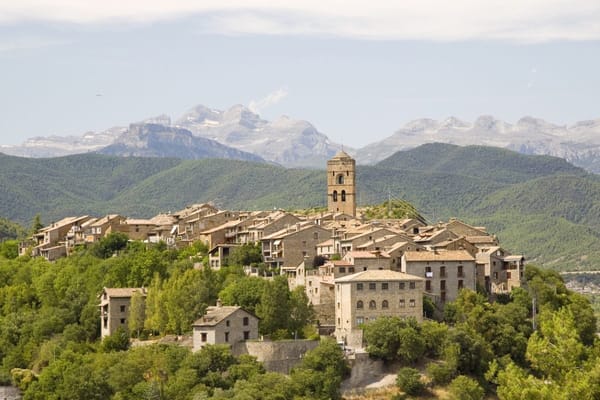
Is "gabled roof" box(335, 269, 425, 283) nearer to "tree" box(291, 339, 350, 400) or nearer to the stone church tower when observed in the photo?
"tree" box(291, 339, 350, 400)

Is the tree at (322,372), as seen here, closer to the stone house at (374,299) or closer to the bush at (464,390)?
the stone house at (374,299)

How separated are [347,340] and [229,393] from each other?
8.57 m

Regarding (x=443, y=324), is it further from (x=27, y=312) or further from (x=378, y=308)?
(x=27, y=312)

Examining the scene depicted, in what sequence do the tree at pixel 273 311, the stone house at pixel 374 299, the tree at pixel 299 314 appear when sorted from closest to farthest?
the stone house at pixel 374 299 → the tree at pixel 273 311 → the tree at pixel 299 314

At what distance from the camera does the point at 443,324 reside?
78250 mm

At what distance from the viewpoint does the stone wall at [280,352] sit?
75625 mm

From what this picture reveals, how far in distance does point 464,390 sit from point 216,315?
45.8ft

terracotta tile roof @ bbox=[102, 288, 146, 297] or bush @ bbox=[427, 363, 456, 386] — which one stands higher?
terracotta tile roof @ bbox=[102, 288, 146, 297]

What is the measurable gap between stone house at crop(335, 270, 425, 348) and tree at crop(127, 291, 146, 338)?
12217 millimetres

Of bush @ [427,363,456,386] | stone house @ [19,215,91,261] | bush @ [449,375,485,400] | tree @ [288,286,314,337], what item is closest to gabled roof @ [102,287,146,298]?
tree @ [288,286,314,337]

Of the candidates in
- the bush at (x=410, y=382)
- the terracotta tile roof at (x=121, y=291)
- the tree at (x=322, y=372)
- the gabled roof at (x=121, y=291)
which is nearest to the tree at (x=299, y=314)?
the tree at (x=322, y=372)

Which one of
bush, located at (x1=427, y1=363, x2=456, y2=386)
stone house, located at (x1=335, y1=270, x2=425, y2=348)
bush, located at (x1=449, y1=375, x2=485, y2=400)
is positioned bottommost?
bush, located at (x1=449, y1=375, x2=485, y2=400)

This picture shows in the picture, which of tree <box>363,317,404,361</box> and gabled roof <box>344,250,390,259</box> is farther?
gabled roof <box>344,250,390,259</box>

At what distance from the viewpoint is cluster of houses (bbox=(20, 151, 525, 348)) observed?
7794 centimetres
